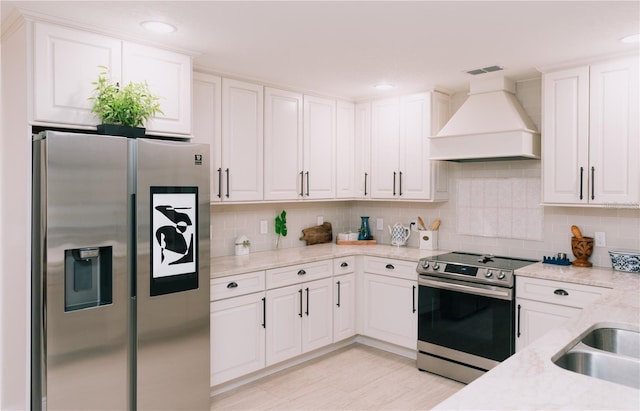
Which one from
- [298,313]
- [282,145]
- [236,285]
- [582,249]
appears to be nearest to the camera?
[236,285]

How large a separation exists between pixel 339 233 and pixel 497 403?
12.6ft

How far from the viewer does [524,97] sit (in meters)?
3.91

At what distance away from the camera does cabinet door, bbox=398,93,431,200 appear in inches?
167

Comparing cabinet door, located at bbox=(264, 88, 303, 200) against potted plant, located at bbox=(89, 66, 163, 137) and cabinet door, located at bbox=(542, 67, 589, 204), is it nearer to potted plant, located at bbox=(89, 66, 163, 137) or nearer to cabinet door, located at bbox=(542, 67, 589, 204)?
potted plant, located at bbox=(89, 66, 163, 137)

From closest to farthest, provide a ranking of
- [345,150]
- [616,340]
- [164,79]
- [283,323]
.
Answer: [616,340] → [164,79] → [283,323] → [345,150]

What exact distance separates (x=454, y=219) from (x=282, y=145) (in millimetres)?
1754

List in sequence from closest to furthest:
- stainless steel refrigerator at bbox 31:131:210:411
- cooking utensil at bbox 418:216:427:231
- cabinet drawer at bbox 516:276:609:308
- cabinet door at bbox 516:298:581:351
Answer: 1. stainless steel refrigerator at bbox 31:131:210:411
2. cabinet drawer at bbox 516:276:609:308
3. cabinet door at bbox 516:298:581:351
4. cooking utensil at bbox 418:216:427:231

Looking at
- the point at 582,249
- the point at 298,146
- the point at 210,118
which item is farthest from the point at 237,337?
the point at 582,249

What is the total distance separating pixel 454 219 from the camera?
4.43m

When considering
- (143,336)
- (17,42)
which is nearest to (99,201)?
(143,336)

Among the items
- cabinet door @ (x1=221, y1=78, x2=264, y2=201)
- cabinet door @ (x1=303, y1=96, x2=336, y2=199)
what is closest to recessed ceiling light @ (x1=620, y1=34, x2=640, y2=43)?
cabinet door @ (x1=303, y1=96, x2=336, y2=199)

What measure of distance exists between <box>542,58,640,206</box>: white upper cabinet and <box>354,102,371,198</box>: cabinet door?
1.67 metres

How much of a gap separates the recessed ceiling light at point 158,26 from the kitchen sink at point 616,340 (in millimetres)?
2554

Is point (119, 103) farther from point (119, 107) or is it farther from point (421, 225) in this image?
point (421, 225)
